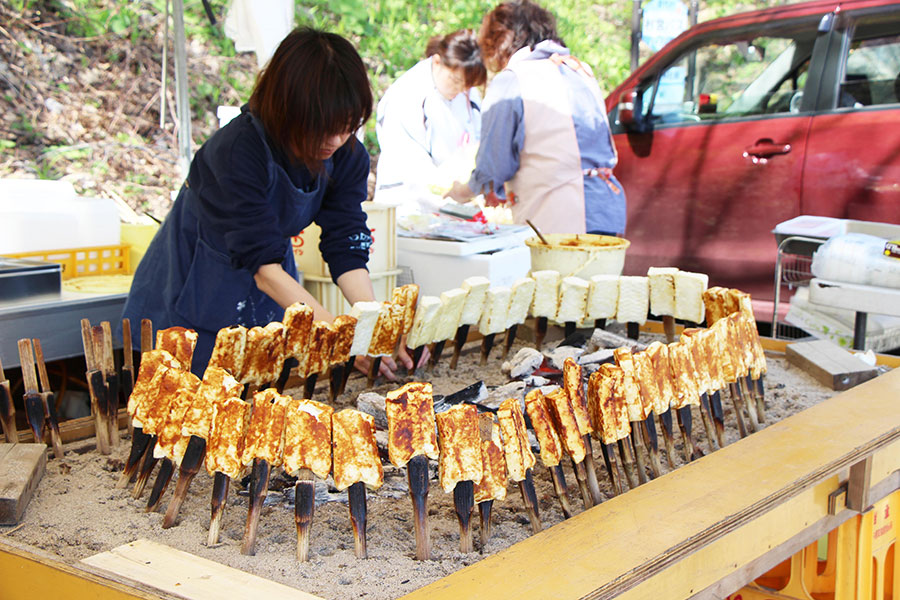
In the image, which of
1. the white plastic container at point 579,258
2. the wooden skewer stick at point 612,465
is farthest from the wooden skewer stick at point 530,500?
the white plastic container at point 579,258

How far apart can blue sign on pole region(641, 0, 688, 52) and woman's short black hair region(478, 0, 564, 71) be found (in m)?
3.49

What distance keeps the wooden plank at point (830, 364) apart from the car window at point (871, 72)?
8.21ft

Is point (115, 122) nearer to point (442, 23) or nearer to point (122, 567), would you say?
point (442, 23)

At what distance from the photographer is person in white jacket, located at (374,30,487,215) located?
5.22 m

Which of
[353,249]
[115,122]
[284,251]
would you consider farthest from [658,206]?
[115,122]

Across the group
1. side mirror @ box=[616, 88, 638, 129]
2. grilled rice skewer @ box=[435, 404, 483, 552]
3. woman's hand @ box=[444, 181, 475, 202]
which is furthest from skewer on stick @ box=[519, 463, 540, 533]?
side mirror @ box=[616, 88, 638, 129]

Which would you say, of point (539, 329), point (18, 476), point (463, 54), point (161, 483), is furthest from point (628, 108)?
point (18, 476)

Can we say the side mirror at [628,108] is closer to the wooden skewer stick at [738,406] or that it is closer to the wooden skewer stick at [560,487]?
the wooden skewer stick at [738,406]

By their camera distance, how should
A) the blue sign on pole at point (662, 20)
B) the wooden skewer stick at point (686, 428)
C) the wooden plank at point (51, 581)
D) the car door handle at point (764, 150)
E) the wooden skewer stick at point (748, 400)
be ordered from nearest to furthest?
the wooden plank at point (51, 581)
the wooden skewer stick at point (686, 428)
the wooden skewer stick at point (748, 400)
the car door handle at point (764, 150)
the blue sign on pole at point (662, 20)

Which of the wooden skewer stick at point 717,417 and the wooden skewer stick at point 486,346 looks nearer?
the wooden skewer stick at point 717,417

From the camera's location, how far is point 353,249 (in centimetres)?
277

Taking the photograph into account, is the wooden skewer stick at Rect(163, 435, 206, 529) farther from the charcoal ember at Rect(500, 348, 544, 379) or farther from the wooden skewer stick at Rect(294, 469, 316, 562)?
the charcoal ember at Rect(500, 348, 544, 379)

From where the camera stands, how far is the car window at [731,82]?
16.6 feet

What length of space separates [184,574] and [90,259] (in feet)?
8.24
